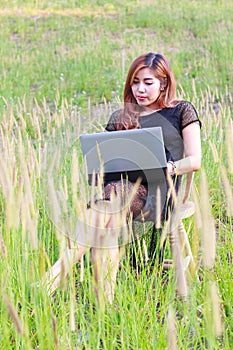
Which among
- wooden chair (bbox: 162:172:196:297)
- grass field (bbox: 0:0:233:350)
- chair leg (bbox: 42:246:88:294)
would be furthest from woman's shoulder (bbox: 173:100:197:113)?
chair leg (bbox: 42:246:88:294)

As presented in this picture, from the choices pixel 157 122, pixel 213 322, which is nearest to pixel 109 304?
pixel 213 322

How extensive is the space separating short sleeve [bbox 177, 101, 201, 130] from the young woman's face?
0.12 metres

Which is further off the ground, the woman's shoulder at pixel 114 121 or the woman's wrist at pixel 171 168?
the woman's shoulder at pixel 114 121

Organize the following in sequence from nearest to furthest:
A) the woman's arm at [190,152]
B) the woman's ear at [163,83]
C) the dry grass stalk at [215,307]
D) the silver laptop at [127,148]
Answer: the dry grass stalk at [215,307]
the silver laptop at [127,148]
the woman's arm at [190,152]
the woman's ear at [163,83]

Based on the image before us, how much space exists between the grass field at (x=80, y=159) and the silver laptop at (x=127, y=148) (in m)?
0.14

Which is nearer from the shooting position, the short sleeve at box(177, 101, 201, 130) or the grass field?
the grass field

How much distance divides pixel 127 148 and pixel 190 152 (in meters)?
0.33

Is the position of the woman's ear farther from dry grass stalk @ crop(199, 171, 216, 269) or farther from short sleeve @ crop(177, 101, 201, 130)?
dry grass stalk @ crop(199, 171, 216, 269)

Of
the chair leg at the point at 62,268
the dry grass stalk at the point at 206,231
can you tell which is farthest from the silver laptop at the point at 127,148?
the dry grass stalk at the point at 206,231

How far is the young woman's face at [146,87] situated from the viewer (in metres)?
2.29

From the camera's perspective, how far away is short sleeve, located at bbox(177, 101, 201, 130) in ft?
7.41

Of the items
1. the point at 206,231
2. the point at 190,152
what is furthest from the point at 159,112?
the point at 206,231

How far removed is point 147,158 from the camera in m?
1.98

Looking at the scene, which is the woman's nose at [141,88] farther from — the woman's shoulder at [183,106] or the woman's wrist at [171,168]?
the woman's wrist at [171,168]
